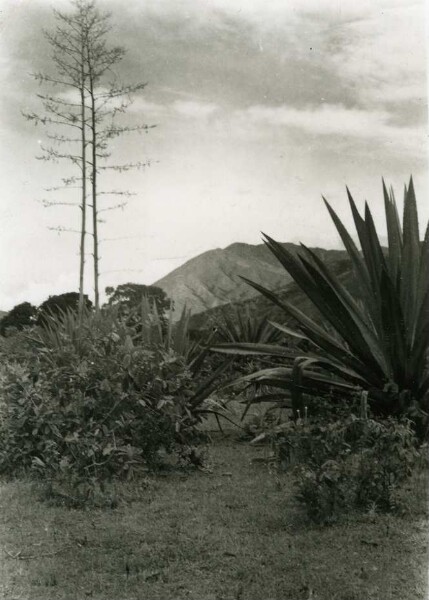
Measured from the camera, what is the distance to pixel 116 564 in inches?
140

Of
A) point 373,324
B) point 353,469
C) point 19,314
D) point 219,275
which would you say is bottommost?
point 353,469

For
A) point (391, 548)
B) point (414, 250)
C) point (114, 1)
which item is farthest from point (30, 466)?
point (114, 1)

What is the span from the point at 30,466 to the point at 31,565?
2.02 meters

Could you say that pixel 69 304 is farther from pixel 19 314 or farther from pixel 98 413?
pixel 98 413

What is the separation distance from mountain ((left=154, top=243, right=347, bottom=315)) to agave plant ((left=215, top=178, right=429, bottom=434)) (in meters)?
9.88

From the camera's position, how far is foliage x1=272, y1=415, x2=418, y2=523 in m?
4.07

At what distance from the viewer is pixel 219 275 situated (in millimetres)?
16719

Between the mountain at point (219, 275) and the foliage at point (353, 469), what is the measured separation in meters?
11.2

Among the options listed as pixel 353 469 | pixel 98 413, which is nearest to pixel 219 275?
pixel 98 413

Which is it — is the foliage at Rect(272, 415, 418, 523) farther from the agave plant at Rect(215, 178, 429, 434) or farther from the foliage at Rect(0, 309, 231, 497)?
the foliage at Rect(0, 309, 231, 497)

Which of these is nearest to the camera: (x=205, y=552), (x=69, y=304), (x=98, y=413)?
(x=205, y=552)

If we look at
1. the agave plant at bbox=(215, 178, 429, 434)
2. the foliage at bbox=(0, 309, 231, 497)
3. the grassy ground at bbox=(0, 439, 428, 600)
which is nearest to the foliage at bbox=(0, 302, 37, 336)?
the foliage at bbox=(0, 309, 231, 497)

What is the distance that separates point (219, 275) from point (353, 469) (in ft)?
41.3

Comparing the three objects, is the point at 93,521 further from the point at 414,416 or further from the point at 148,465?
the point at 414,416
